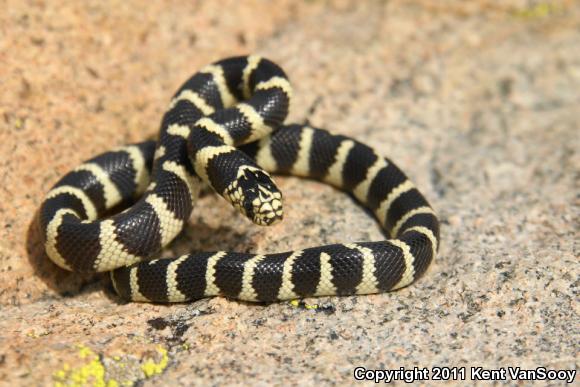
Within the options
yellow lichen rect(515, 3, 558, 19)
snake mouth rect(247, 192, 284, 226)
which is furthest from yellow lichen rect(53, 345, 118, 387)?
yellow lichen rect(515, 3, 558, 19)

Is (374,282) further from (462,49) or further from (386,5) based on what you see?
(386,5)

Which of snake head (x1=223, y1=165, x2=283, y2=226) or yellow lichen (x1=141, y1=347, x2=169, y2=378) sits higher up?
snake head (x1=223, y1=165, x2=283, y2=226)

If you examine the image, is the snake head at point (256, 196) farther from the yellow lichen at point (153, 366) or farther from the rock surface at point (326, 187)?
the yellow lichen at point (153, 366)

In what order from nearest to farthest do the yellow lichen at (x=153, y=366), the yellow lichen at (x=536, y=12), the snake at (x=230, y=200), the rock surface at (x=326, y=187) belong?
1. the yellow lichen at (x=153, y=366)
2. the rock surface at (x=326, y=187)
3. the snake at (x=230, y=200)
4. the yellow lichen at (x=536, y=12)

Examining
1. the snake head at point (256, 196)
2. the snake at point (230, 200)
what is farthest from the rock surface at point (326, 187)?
the snake head at point (256, 196)

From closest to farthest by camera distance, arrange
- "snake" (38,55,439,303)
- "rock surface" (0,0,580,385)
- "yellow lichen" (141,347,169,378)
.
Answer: "yellow lichen" (141,347,169,378) → "rock surface" (0,0,580,385) → "snake" (38,55,439,303)

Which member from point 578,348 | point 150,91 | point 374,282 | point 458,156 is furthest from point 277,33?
point 578,348

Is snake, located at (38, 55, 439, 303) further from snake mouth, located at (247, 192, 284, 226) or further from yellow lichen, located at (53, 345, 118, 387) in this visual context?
yellow lichen, located at (53, 345, 118, 387)
